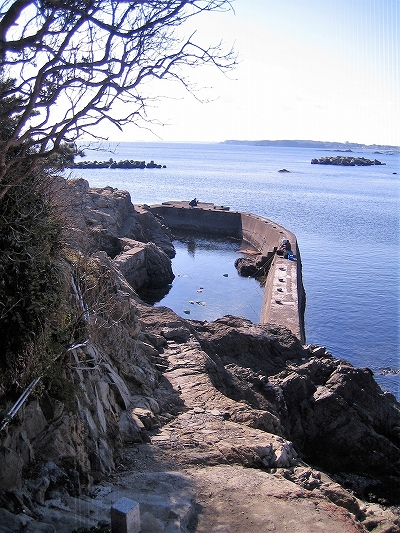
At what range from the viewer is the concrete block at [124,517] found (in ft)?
17.7

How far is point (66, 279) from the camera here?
8133mm

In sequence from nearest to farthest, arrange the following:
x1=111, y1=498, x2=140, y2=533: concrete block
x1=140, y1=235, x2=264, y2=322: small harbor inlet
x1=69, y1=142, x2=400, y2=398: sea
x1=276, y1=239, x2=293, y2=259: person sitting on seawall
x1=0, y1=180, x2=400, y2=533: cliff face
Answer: x1=111, y1=498, x2=140, y2=533: concrete block → x1=0, y1=180, x2=400, y2=533: cliff face → x1=69, y1=142, x2=400, y2=398: sea → x1=140, y1=235, x2=264, y2=322: small harbor inlet → x1=276, y1=239, x2=293, y2=259: person sitting on seawall

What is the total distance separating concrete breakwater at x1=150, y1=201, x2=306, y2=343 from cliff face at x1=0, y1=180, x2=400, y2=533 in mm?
4213

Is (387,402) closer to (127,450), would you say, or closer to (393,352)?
(127,450)

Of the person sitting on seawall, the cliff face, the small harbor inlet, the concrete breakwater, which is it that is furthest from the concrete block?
the person sitting on seawall

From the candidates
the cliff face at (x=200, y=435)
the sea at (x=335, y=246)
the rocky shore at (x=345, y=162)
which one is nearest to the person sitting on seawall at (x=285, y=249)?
the sea at (x=335, y=246)

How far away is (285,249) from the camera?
31047 millimetres

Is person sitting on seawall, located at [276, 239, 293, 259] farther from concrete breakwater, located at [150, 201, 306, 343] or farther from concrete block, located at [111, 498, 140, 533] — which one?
concrete block, located at [111, 498, 140, 533]

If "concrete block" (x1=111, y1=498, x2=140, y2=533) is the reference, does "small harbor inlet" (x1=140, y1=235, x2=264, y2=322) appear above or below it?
below

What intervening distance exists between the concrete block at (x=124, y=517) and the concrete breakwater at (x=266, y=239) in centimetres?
1286

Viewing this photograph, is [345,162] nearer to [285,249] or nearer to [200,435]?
[285,249]

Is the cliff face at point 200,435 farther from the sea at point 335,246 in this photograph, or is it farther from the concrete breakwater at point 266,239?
the concrete breakwater at point 266,239

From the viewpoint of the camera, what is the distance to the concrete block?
5387 mm

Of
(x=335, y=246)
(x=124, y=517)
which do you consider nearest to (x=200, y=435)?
(x=124, y=517)
